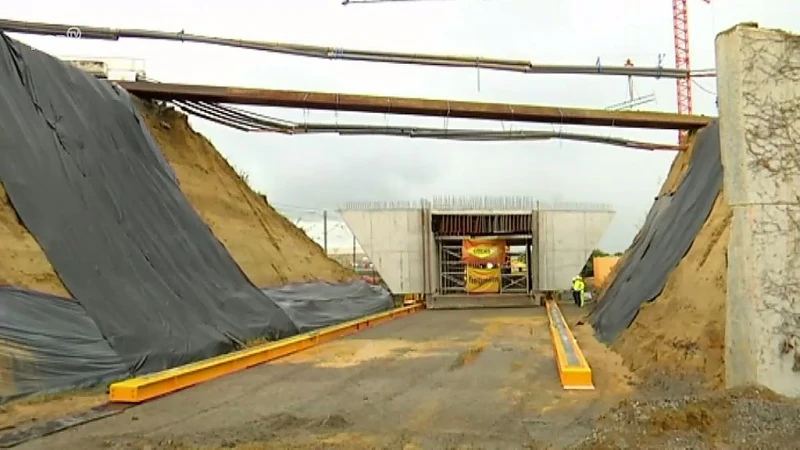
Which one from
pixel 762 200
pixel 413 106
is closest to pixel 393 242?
pixel 413 106

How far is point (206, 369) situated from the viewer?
40.1 ft

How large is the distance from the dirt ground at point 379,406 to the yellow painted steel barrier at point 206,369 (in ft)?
0.83

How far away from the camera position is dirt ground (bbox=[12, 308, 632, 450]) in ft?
25.1

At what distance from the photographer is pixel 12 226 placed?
12.2 m

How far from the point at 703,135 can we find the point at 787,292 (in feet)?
38.8

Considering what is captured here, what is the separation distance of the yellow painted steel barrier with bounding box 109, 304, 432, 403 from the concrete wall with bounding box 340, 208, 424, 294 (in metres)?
14.7

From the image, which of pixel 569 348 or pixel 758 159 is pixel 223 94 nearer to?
pixel 569 348

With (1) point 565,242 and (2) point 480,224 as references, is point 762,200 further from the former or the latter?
(2) point 480,224

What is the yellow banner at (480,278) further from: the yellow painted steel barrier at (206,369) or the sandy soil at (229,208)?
the yellow painted steel barrier at (206,369)

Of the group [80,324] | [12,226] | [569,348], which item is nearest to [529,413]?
[569,348]

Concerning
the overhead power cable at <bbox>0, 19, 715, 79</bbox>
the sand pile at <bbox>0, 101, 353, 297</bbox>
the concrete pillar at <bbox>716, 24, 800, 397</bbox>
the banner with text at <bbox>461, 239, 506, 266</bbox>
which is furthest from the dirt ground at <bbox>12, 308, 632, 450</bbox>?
the banner with text at <bbox>461, 239, 506, 266</bbox>

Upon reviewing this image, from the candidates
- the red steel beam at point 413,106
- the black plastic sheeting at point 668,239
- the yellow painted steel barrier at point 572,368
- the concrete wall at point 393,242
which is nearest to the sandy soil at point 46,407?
the yellow painted steel barrier at point 572,368

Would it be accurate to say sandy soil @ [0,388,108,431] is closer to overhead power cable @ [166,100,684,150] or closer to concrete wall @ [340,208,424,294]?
overhead power cable @ [166,100,684,150]
